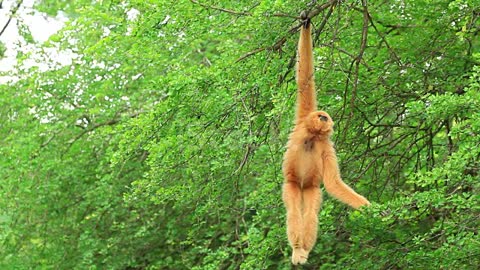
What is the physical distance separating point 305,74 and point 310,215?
1.22 metres

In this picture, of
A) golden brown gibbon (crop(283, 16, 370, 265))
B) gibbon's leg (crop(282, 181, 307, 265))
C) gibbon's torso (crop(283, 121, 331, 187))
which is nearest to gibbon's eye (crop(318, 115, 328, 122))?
golden brown gibbon (crop(283, 16, 370, 265))

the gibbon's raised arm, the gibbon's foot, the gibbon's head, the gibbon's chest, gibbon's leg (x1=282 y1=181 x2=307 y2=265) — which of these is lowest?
the gibbon's foot

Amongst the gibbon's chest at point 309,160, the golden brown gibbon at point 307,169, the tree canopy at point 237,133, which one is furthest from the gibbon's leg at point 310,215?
the tree canopy at point 237,133

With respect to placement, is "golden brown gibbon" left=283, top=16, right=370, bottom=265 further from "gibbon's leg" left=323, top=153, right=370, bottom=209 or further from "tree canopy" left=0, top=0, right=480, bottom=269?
"tree canopy" left=0, top=0, right=480, bottom=269

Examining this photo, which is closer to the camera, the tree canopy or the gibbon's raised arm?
the gibbon's raised arm

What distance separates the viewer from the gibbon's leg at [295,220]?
255 inches

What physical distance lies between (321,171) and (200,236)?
603cm

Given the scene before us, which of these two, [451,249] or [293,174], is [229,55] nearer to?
[293,174]

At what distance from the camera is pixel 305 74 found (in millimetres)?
6648

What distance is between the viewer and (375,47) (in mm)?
9508

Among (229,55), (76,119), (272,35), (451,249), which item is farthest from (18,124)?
(451,249)

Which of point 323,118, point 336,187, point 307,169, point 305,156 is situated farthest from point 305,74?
point 336,187

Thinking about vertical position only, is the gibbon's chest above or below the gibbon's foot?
above

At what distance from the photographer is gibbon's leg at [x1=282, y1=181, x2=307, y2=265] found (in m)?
6.49
